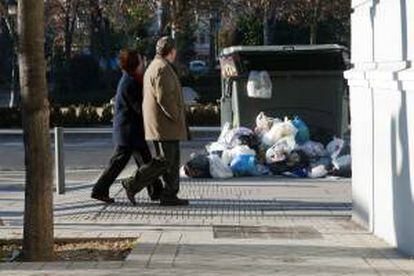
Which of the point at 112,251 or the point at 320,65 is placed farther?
the point at 320,65

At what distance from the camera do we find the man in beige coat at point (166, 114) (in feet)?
35.1

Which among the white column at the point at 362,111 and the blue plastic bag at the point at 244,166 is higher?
the white column at the point at 362,111

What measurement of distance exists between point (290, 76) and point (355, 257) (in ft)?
27.6

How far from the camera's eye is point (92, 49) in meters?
45.8

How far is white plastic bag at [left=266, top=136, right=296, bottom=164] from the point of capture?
14102 mm

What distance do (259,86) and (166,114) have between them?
16.6ft

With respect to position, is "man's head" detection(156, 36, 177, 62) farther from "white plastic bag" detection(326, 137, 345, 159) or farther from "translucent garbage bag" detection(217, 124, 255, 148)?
"white plastic bag" detection(326, 137, 345, 159)

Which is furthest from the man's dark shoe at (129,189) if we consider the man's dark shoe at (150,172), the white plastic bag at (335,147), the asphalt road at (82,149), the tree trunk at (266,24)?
the tree trunk at (266,24)

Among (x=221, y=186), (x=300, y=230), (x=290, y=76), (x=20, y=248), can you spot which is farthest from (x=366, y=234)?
(x=290, y=76)

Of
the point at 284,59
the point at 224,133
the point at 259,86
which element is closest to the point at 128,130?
the point at 224,133

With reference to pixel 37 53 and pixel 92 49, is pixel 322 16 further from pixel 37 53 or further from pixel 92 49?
pixel 37 53

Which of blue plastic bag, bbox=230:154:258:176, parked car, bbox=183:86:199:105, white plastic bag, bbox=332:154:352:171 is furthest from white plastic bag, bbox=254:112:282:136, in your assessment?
parked car, bbox=183:86:199:105

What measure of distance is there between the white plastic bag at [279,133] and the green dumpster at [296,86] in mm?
971

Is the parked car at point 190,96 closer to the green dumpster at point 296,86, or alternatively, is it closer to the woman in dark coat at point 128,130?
the green dumpster at point 296,86
